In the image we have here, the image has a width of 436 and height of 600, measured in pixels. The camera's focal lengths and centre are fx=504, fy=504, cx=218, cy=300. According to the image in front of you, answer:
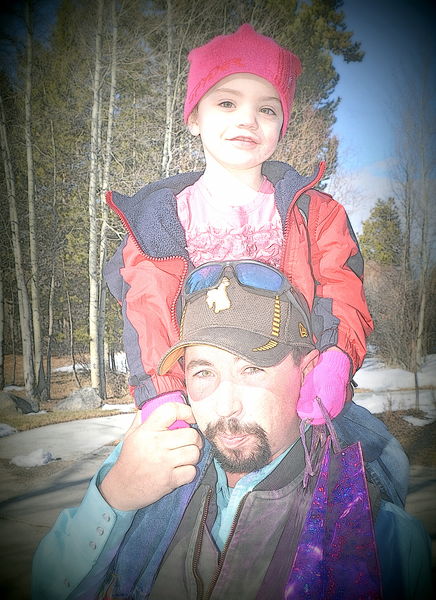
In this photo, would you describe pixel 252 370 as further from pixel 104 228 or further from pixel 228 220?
pixel 104 228

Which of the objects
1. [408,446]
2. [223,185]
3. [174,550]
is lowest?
[174,550]

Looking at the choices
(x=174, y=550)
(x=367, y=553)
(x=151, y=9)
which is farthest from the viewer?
(x=151, y=9)

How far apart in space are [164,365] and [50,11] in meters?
1.33

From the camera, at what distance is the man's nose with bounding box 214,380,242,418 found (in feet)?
5.21

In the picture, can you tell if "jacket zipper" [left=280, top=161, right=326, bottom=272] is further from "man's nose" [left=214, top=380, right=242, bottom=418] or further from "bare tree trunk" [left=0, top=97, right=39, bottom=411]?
"bare tree trunk" [left=0, top=97, right=39, bottom=411]

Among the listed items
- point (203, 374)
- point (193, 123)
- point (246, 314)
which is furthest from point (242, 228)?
point (203, 374)

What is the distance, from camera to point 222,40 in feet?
5.35

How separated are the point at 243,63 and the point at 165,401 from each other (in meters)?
1.11

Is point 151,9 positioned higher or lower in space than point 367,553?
higher

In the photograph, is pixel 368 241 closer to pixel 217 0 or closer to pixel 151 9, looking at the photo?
pixel 217 0

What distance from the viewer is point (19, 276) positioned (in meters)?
1.85

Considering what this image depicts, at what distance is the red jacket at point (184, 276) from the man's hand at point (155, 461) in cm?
10

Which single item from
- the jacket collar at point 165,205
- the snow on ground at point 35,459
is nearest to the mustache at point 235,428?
the jacket collar at point 165,205

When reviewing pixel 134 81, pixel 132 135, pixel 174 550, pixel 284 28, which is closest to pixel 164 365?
pixel 174 550
